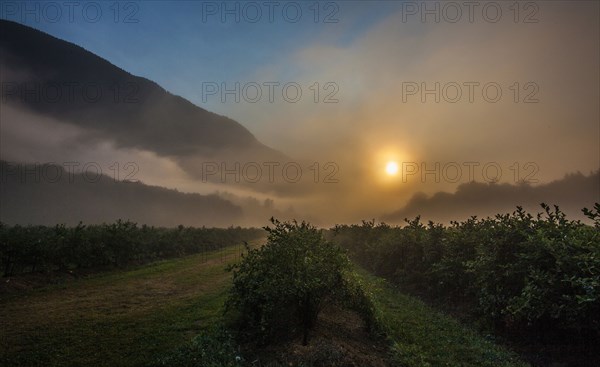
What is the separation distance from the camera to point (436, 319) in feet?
47.2

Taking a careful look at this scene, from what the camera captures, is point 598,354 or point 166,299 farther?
point 166,299

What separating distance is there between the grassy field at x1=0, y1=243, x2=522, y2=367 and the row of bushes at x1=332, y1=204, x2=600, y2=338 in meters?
1.36

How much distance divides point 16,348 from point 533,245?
49.1 ft

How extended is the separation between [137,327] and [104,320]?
1.69 metres

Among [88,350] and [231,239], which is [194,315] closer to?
[88,350]

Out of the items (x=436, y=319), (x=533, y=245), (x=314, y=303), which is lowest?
(x=436, y=319)

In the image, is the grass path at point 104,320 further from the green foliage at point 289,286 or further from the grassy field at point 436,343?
the grassy field at point 436,343

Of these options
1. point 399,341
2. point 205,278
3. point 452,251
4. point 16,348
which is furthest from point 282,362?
point 205,278

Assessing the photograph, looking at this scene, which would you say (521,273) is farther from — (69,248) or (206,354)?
(69,248)

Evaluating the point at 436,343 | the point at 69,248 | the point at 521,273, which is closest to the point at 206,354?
the point at 436,343

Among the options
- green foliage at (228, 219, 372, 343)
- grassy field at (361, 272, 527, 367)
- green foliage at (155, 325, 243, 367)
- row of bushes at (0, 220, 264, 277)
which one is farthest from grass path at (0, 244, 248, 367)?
grassy field at (361, 272, 527, 367)

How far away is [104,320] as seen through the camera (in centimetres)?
1312

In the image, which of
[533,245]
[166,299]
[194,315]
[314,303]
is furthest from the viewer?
[166,299]

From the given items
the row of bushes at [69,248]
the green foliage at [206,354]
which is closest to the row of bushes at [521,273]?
the green foliage at [206,354]
